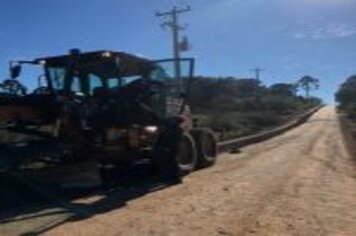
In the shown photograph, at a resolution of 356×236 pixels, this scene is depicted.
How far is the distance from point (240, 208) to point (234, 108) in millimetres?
61766

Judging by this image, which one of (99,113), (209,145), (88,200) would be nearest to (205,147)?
(209,145)

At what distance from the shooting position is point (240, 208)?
38.4ft

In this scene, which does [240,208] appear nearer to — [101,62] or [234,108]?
[101,62]

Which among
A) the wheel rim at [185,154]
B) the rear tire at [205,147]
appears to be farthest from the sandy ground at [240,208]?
the rear tire at [205,147]

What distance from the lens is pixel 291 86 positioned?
155875 millimetres

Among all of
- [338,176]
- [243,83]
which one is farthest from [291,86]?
[338,176]

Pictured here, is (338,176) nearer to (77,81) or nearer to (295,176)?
(295,176)

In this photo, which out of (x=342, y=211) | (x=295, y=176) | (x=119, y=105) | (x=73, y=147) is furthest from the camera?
(x=295, y=176)

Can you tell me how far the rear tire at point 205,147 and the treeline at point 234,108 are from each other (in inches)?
36.5

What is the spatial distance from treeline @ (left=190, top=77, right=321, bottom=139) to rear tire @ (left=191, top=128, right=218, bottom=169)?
928 millimetres

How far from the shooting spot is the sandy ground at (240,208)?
9.96 m

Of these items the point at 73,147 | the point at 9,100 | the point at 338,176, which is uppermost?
the point at 9,100

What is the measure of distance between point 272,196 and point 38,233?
4.82 meters

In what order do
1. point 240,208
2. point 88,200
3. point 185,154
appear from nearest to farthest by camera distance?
1. point 240,208
2. point 88,200
3. point 185,154
